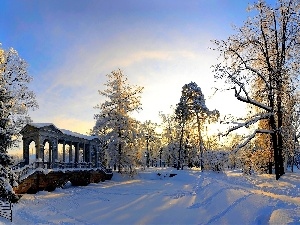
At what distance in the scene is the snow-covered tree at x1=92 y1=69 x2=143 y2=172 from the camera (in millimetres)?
42062

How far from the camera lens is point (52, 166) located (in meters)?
32.9

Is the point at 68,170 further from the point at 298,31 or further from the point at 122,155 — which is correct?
the point at 298,31

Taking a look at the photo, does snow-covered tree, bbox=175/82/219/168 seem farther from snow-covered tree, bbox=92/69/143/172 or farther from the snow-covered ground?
the snow-covered ground

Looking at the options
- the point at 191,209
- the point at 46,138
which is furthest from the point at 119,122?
the point at 191,209

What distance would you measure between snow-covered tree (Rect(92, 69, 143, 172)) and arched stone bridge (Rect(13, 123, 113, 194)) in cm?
233

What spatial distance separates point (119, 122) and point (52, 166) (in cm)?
1193

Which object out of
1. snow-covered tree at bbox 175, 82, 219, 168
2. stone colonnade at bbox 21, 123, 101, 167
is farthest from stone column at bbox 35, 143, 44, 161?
snow-covered tree at bbox 175, 82, 219, 168

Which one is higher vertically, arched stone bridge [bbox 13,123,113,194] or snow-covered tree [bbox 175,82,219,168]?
snow-covered tree [bbox 175,82,219,168]

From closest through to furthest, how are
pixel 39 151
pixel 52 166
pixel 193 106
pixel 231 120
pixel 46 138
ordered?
pixel 231 120 < pixel 39 151 < pixel 46 138 < pixel 52 166 < pixel 193 106

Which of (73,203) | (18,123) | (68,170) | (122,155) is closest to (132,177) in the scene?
(122,155)

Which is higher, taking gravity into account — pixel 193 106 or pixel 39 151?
pixel 193 106

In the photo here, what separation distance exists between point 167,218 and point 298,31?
11666 mm

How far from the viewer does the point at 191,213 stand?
15617mm

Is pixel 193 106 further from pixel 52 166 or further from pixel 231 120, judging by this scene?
pixel 231 120
